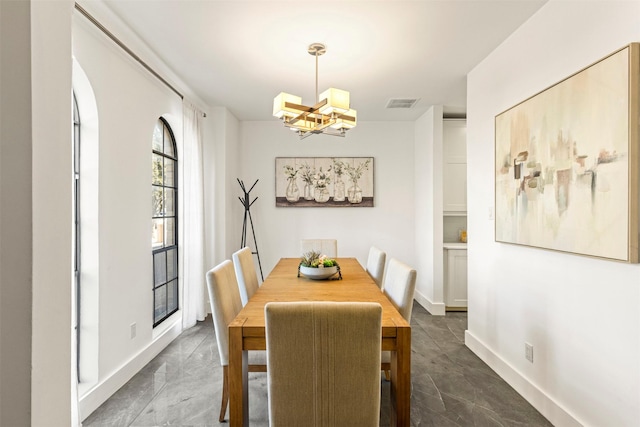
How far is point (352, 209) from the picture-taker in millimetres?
5102

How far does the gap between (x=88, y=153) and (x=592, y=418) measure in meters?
3.46

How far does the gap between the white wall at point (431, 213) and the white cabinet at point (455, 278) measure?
14 cm

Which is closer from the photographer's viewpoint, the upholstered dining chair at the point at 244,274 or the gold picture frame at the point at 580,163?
the gold picture frame at the point at 580,163

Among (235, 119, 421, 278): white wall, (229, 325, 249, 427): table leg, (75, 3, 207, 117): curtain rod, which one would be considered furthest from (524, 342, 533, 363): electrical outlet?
(75, 3, 207, 117): curtain rod

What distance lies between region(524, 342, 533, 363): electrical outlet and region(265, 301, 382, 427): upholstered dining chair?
1.54 m

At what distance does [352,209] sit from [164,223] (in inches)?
104

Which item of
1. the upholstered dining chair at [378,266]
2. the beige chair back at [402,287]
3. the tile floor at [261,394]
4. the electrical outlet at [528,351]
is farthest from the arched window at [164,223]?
the electrical outlet at [528,351]

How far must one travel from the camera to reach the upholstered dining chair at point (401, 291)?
195 centimetres

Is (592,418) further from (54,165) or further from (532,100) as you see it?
(54,165)

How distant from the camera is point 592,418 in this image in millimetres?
1809

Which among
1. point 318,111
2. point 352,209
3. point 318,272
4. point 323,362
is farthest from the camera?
point 352,209

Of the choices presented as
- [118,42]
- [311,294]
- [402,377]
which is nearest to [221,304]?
[311,294]

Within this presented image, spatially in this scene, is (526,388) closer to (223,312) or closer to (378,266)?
(378,266)

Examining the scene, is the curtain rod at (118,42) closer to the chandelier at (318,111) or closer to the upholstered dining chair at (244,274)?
the chandelier at (318,111)
